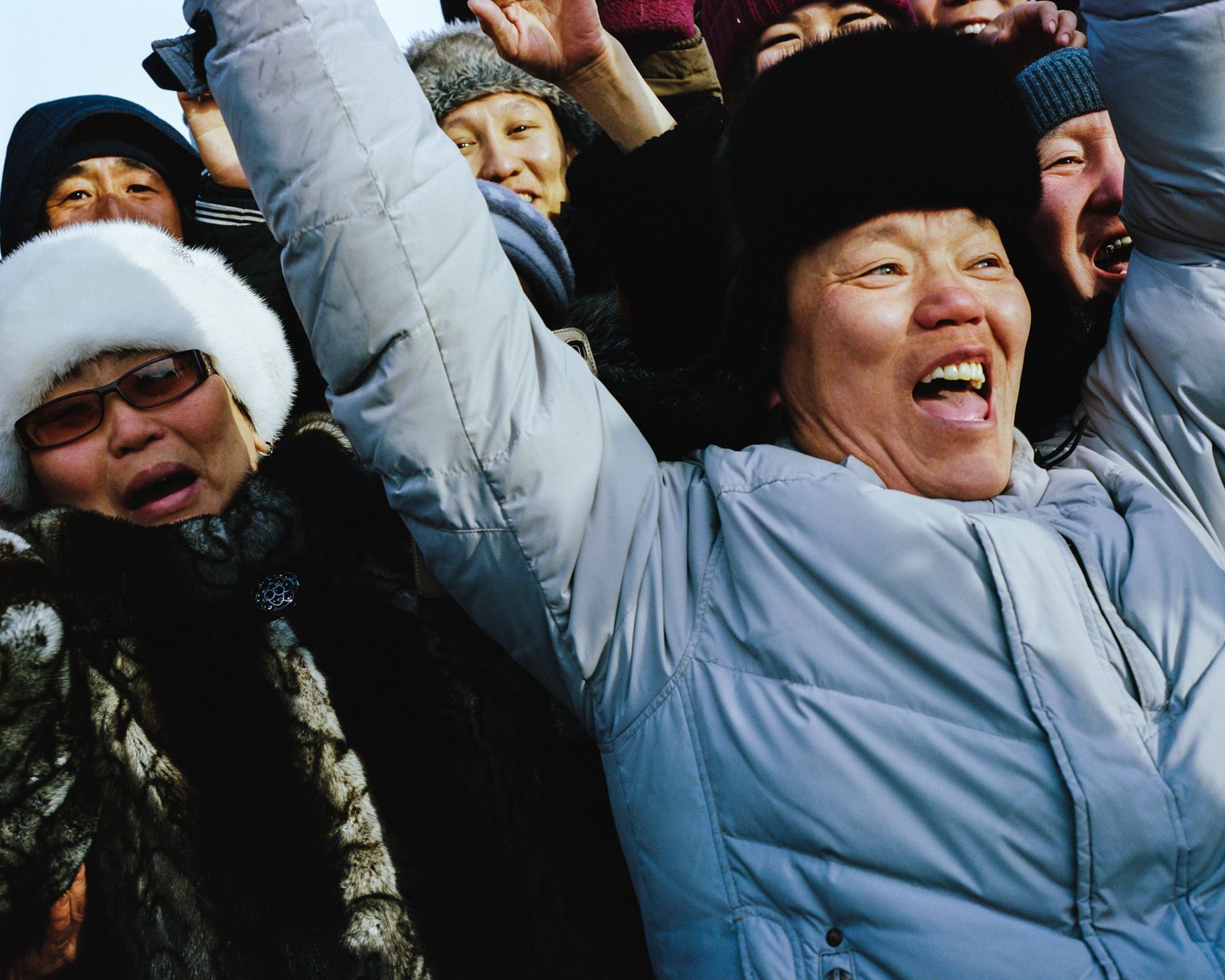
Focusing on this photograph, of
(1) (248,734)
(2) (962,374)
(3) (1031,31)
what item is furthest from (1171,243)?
(1) (248,734)

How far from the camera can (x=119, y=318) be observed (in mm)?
2193

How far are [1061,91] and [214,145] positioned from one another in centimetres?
273

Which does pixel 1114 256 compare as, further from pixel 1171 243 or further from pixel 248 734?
pixel 248 734

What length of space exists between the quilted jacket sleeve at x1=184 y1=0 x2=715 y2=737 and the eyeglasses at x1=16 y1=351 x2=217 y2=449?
2.15 feet

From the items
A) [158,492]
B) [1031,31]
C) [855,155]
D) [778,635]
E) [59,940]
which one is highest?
[1031,31]

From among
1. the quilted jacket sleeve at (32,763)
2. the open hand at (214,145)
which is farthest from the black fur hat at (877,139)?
the open hand at (214,145)

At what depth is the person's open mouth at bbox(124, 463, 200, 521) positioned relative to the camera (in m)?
2.14

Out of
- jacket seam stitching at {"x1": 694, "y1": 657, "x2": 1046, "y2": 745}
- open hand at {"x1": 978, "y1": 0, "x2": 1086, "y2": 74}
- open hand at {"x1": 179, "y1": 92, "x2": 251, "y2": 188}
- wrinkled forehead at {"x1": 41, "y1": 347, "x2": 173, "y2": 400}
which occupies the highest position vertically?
open hand at {"x1": 179, "y1": 92, "x2": 251, "y2": 188}

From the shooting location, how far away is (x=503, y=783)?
1.95 meters

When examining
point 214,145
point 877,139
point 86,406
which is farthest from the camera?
point 214,145

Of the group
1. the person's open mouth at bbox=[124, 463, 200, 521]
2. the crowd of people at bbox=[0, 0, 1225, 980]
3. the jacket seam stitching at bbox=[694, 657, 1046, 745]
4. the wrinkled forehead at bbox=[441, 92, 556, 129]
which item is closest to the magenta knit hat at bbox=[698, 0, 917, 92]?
the wrinkled forehead at bbox=[441, 92, 556, 129]

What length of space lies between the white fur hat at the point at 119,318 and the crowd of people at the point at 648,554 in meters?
0.01

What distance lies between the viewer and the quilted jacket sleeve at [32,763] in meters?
1.72

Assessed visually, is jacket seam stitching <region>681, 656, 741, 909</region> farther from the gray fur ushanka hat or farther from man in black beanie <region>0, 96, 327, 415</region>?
the gray fur ushanka hat
